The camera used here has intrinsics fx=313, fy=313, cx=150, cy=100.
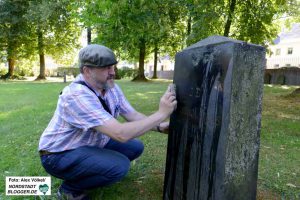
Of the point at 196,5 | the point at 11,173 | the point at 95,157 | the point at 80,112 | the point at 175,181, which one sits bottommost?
the point at 11,173

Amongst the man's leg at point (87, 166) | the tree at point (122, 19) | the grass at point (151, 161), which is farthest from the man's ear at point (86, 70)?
the tree at point (122, 19)

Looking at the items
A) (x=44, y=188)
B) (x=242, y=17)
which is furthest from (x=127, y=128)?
(x=242, y=17)

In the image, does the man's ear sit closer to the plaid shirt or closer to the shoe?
the plaid shirt

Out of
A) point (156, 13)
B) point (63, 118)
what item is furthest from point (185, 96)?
point (156, 13)

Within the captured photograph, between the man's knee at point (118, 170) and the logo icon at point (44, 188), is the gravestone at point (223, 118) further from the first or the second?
the logo icon at point (44, 188)

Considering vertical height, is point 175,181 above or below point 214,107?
below

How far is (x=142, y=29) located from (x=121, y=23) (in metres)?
0.40

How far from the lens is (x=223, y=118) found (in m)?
1.96

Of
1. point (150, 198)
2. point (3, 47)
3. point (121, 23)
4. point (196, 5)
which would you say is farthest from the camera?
point (3, 47)

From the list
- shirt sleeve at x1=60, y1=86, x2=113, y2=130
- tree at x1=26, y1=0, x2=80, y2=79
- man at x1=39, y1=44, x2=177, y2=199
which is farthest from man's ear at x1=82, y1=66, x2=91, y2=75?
tree at x1=26, y1=0, x2=80, y2=79

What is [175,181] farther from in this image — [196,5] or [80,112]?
[196,5]

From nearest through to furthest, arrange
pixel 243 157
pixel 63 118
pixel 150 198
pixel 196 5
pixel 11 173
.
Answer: pixel 243 157 → pixel 63 118 → pixel 150 198 → pixel 11 173 → pixel 196 5

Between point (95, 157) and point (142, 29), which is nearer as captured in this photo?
point (95, 157)

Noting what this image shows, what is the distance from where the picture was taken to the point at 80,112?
7.82ft
